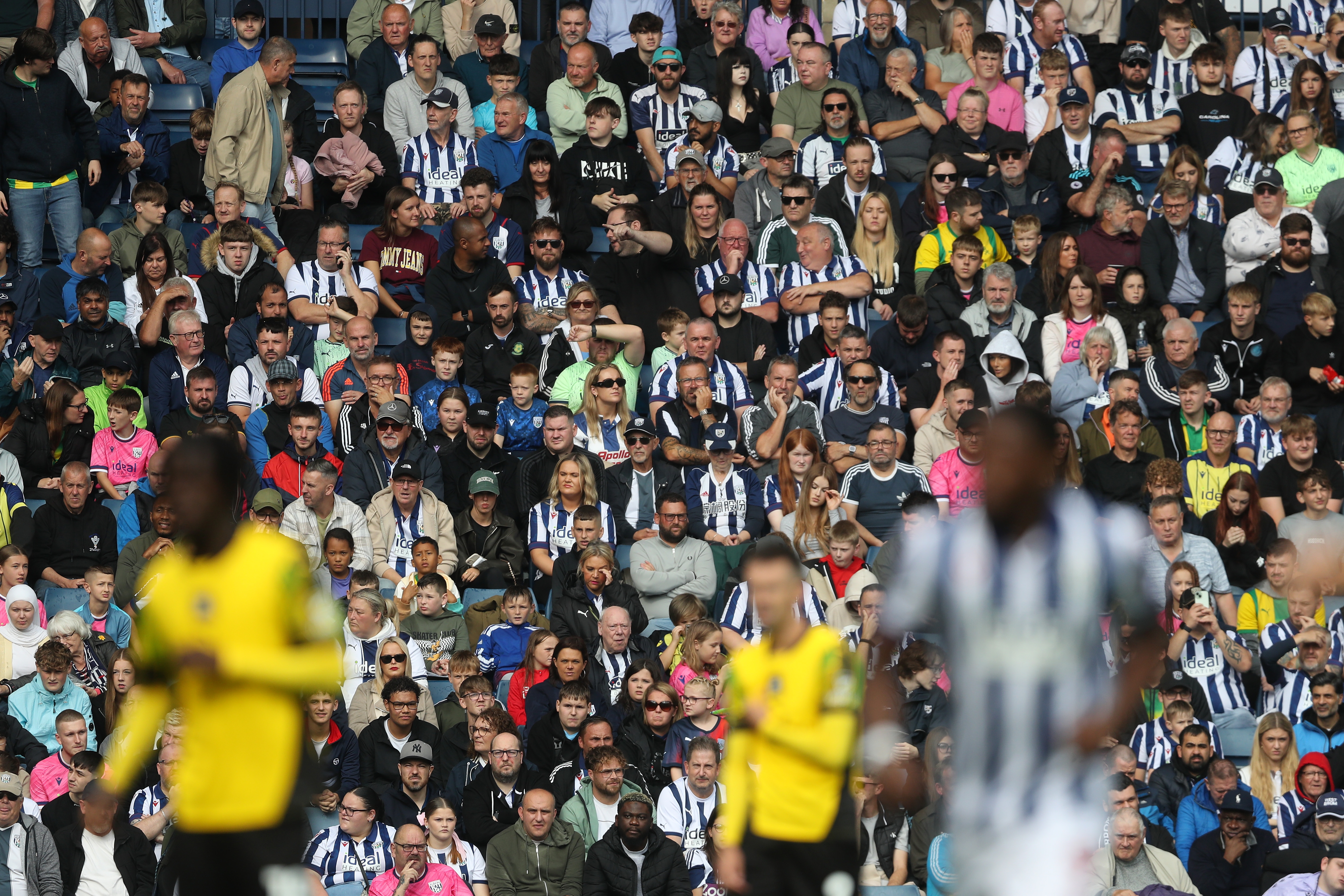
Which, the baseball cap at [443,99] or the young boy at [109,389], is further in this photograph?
the baseball cap at [443,99]

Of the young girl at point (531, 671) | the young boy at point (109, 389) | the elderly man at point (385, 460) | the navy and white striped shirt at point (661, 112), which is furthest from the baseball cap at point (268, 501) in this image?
the navy and white striped shirt at point (661, 112)

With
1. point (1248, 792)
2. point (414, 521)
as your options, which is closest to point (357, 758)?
point (414, 521)

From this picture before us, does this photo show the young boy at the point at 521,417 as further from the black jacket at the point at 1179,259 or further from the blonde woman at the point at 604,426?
the black jacket at the point at 1179,259

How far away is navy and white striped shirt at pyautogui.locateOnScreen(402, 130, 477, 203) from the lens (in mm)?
17906

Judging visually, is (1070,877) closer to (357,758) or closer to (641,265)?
(357,758)

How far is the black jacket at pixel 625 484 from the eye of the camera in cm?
1533

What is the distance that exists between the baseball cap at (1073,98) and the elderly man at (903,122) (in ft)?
3.95

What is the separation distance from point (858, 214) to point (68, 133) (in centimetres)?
765

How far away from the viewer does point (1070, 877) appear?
5621 mm

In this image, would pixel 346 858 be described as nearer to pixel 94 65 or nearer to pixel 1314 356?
pixel 94 65

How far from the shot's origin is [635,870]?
1253cm

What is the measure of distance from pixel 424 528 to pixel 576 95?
585cm

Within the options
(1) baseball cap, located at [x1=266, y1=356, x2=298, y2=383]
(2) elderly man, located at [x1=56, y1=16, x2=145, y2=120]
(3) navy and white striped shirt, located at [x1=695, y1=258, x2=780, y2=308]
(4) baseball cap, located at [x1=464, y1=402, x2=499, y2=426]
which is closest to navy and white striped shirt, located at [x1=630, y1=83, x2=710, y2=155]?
(3) navy and white striped shirt, located at [x1=695, y1=258, x2=780, y2=308]

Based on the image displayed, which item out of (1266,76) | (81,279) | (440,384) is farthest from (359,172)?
(1266,76)
